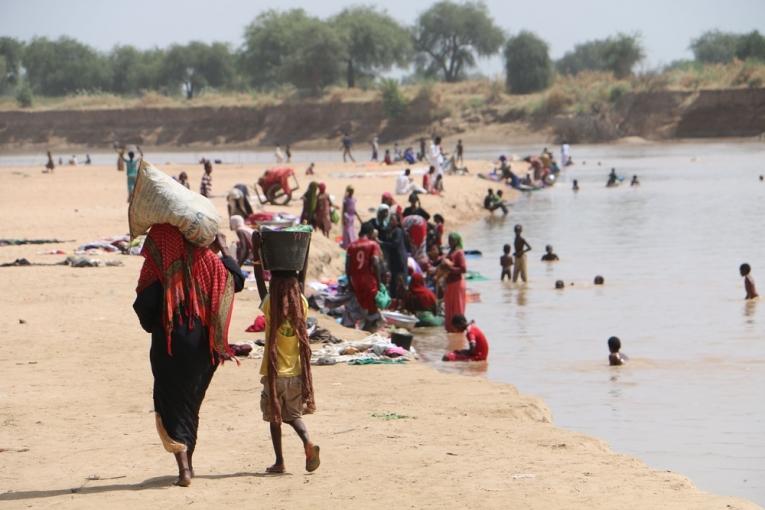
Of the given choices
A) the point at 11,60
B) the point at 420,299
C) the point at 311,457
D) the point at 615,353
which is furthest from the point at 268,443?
the point at 11,60

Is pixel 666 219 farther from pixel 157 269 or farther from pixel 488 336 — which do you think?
pixel 157 269

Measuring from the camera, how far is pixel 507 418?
9.14 metres

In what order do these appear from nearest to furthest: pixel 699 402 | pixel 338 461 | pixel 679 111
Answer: pixel 338 461, pixel 699 402, pixel 679 111

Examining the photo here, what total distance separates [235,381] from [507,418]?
2.35 meters

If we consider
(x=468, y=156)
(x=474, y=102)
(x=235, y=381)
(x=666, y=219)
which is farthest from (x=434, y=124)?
(x=235, y=381)

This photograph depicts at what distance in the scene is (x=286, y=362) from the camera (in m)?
7.12

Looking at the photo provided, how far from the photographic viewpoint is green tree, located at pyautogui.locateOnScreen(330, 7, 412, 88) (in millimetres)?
98812

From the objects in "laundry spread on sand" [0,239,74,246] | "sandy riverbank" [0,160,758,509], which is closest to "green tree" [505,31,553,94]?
"laundry spread on sand" [0,239,74,246]

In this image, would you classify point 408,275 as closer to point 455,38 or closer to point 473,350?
point 473,350

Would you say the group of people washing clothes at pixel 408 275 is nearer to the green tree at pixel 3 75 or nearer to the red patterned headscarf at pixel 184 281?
the red patterned headscarf at pixel 184 281

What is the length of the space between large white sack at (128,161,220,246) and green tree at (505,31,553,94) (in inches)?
3197

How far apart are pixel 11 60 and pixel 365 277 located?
399 ft

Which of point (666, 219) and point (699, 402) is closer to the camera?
point (699, 402)

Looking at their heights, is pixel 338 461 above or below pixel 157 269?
below
